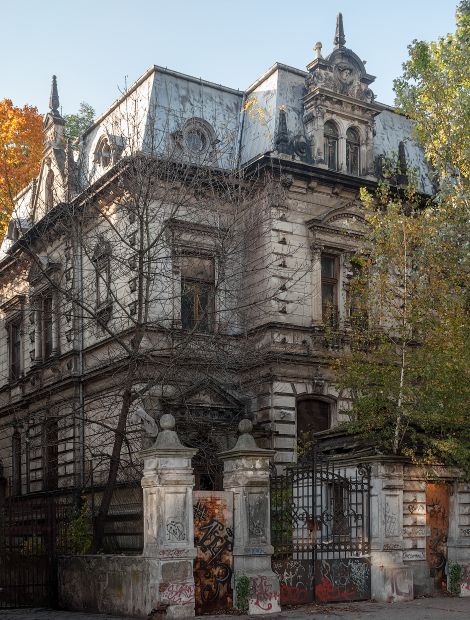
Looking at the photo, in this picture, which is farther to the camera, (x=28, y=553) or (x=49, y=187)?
(x=49, y=187)

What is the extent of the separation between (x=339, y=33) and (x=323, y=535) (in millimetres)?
15920

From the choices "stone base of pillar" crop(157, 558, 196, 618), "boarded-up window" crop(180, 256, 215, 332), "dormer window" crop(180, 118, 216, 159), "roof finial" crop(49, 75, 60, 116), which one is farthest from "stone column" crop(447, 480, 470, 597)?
"roof finial" crop(49, 75, 60, 116)

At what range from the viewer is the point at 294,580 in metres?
16.1

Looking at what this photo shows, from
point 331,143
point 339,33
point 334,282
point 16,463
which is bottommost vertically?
point 16,463

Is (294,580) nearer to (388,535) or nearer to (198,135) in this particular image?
→ (388,535)

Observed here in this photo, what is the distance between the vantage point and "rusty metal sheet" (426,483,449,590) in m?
18.1

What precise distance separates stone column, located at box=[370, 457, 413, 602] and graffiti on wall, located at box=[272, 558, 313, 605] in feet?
4.54

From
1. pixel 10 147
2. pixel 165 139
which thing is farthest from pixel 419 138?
pixel 10 147

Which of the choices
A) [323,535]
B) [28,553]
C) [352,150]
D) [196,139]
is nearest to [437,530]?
[323,535]

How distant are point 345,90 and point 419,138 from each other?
516 cm

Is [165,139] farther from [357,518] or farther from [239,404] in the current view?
[357,518]

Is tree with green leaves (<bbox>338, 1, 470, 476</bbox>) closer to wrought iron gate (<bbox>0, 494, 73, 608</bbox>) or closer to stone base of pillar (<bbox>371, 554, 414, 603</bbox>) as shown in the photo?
stone base of pillar (<bbox>371, 554, 414, 603</bbox>)

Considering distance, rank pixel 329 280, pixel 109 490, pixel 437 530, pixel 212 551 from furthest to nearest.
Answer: pixel 329 280 → pixel 437 530 → pixel 109 490 → pixel 212 551

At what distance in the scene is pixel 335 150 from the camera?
88.2 feet
